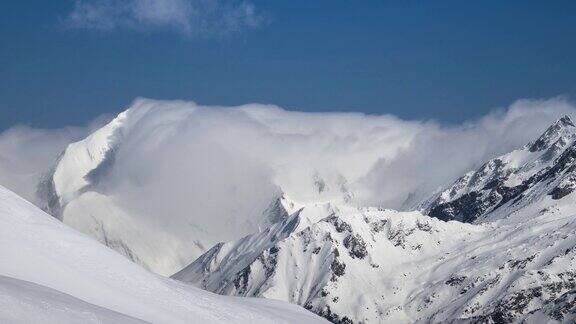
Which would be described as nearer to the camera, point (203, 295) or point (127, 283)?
point (127, 283)

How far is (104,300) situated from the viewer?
10375cm

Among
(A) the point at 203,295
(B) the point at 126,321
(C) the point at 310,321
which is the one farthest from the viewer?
(C) the point at 310,321

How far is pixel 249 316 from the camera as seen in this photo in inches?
4636

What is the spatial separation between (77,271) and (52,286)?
5392 mm

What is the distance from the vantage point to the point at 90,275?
108312 millimetres

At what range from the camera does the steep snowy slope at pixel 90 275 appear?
103750mm

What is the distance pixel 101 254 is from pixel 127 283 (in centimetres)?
570

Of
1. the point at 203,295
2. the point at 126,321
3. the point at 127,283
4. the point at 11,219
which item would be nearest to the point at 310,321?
the point at 203,295

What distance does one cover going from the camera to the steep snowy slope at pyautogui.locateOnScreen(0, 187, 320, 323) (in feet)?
340

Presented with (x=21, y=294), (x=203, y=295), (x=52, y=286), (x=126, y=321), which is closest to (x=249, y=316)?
(x=203, y=295)

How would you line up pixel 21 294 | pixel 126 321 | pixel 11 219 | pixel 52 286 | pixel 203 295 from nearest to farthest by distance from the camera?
pixel 21 294, pixel 126 321, pixel 52 286, pixel 11 219, pixel 203 295

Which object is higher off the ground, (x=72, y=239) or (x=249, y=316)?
(x=72, y=239)

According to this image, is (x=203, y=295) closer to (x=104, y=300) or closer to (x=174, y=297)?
(x=174, y=297)

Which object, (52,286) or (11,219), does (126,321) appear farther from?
(11,219)
